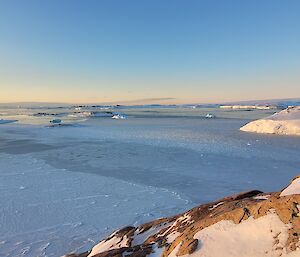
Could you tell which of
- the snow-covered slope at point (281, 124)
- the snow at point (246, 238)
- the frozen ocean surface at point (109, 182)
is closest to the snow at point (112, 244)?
the frozen ocean surface at point (109, 182)

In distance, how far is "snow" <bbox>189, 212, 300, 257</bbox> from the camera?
3049mm

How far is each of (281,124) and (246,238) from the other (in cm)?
2442

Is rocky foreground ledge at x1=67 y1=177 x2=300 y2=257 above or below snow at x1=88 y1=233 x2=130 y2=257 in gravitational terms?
above

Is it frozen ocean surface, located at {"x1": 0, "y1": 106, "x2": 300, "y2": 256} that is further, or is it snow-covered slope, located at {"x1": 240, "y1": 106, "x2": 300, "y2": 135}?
snow-covered slope, located at {"x1": 240, "y1": 106, "x2": 300, "y2": 135}

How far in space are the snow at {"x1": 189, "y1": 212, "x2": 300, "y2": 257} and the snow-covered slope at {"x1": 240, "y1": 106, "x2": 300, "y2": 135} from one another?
23.1 meters

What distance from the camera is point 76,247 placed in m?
6.05

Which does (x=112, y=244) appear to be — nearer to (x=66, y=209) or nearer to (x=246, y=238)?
(x=246, y=238)

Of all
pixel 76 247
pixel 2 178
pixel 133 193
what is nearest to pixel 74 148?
pixel 2 178

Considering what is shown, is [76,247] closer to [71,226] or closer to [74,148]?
[71,226]

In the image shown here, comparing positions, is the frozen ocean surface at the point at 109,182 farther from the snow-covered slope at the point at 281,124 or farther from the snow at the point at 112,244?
the snow-covered slope at the point at 281,124

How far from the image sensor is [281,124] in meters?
25.5

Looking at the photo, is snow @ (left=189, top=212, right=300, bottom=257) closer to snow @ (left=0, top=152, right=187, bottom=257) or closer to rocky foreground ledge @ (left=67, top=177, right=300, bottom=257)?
rocky foreground ledge @ (left=67, top=177, right=300, bottom=257)

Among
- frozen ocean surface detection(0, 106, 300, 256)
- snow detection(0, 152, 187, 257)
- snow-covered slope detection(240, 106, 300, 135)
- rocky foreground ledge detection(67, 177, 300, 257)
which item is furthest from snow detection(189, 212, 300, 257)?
snow-covered slope detection(240, 106, 300, 135)

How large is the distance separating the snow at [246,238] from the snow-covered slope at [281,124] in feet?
75.7
